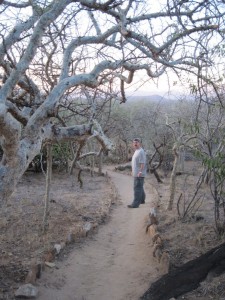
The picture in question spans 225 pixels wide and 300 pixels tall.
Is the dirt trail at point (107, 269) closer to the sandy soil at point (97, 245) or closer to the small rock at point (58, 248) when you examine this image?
the sandy soil at point (97, 245)

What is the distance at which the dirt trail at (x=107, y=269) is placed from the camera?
5918mm

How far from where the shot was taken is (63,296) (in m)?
5.78

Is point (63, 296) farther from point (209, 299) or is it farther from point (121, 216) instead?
point (121, 216)

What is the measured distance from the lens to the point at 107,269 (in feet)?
22.6

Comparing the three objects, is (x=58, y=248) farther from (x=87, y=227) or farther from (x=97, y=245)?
(x=87, y=227)

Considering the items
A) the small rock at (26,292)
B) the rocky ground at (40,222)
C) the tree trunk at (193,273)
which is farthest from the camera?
the rocky ground at (40,222)

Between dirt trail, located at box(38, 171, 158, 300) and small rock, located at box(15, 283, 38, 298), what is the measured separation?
14 centimetres

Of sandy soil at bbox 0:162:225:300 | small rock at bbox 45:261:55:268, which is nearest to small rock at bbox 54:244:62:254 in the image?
sandy soil at bbox 0:162:225:300

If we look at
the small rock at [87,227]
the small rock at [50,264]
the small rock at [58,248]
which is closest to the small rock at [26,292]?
the small rock at [50,264]

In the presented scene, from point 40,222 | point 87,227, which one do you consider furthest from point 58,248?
point 40,222

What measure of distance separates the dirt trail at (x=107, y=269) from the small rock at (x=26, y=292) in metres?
0.14

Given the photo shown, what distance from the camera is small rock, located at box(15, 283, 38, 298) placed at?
17.9 ft

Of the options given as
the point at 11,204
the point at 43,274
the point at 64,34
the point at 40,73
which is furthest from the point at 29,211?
the point at 64,34

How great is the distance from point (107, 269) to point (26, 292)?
177 cm
